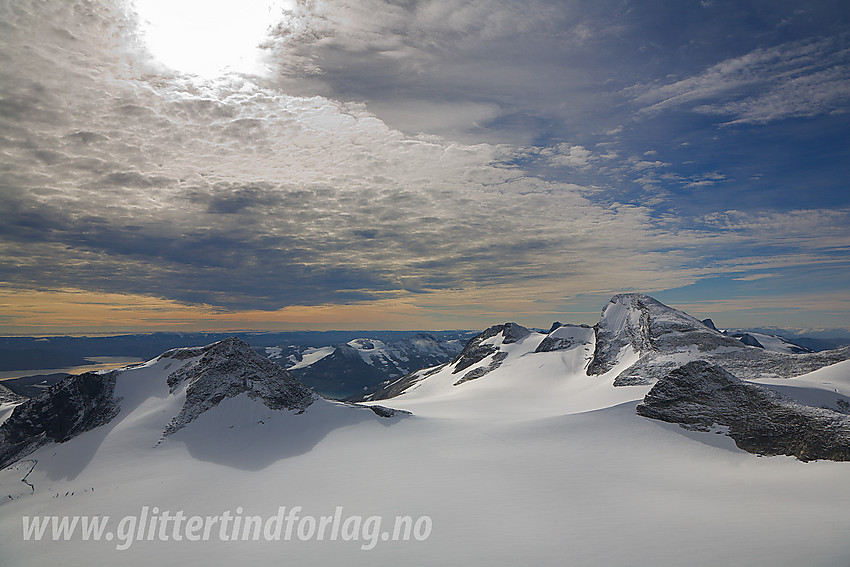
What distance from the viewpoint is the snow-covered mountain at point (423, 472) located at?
570 inches

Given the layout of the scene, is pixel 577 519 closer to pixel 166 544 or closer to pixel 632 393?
pixel 166 544

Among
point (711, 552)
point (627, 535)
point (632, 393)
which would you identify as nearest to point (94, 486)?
point (627, 535)

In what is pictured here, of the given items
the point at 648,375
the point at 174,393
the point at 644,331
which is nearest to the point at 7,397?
the point at 174,393

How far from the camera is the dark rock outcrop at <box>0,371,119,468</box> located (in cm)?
3256

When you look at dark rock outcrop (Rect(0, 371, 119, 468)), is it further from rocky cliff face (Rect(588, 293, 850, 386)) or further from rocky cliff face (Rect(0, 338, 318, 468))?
rocky cliff face (Rect(588, 293, 850, 386))

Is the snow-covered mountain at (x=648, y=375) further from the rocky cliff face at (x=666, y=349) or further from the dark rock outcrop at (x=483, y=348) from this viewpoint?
the dark rock outcrop at (x=483, y=348)

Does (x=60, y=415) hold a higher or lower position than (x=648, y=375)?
higher

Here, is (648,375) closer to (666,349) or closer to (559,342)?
(666,349)

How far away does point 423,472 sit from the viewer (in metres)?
22.3

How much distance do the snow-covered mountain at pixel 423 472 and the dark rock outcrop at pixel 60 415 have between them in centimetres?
14

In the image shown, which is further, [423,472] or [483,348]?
[483,348]

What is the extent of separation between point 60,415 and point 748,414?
5222 centimetres

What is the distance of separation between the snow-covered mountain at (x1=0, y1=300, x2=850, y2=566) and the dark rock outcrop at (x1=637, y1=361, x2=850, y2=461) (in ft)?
0.33

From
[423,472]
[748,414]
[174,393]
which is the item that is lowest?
[423,472]
